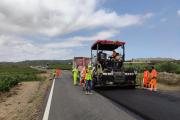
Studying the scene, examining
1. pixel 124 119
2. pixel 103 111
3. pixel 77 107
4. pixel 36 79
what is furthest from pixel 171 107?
pixel 36 79

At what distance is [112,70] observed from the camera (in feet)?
26.3

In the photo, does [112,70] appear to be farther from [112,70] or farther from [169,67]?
[169,67]

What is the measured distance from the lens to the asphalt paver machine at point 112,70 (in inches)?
309

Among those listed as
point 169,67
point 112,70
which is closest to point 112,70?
point 112,70

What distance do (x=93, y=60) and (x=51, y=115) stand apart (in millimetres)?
5383

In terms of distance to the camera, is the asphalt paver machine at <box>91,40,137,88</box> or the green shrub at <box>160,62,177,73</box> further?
the green shrub at <box>160,62,177,73</box>

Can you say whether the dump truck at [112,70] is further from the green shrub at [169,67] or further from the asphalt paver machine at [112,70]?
the green shrub at [169,67]

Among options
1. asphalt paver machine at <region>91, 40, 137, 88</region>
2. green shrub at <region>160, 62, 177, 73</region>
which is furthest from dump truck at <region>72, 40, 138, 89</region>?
green shrub at <region>160, 62, 177, 73</region>

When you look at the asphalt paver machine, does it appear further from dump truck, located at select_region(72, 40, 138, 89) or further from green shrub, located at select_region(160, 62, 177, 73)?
green shrub, located at select_region(160, 62, 177, 73)

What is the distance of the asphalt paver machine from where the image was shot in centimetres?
784

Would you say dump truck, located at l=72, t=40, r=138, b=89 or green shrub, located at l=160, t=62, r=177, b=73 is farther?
green shrub, located at l=160, t=62, r=177, b=73

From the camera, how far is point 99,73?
7840 millimetres

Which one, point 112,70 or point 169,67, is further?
point 169,67

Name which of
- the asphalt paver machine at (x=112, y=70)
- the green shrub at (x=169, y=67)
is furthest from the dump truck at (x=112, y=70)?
the green shrub at (x=169, y=67)
